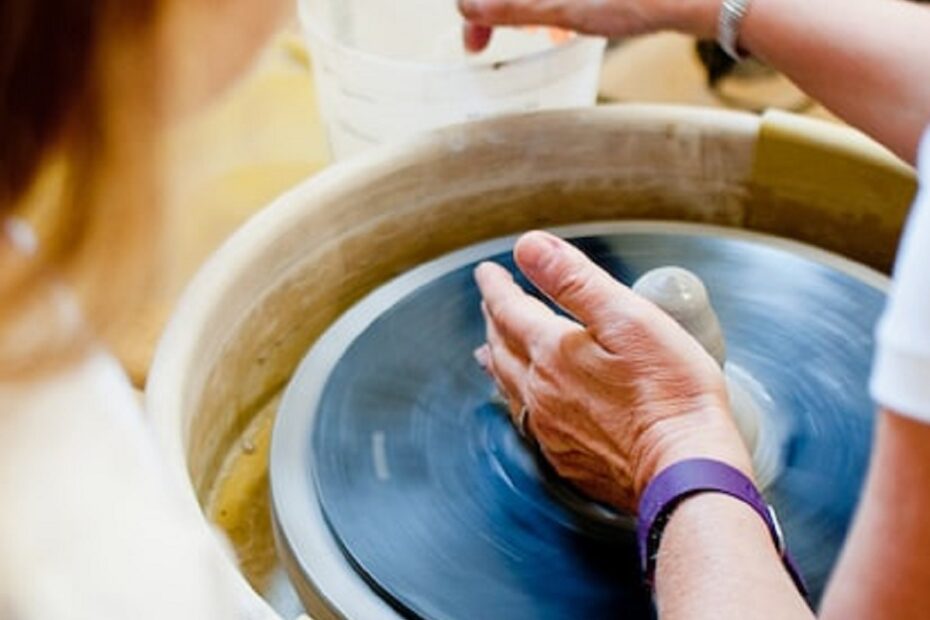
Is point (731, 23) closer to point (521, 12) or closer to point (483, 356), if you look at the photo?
point (521, 12)

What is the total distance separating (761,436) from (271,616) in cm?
51

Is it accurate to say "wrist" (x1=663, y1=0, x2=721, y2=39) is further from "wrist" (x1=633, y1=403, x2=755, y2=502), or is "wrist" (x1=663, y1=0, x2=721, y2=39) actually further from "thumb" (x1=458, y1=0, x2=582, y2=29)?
"wrist" (x1=633, y1=403, x2=755, y2=502)

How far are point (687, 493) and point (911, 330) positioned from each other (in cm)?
33

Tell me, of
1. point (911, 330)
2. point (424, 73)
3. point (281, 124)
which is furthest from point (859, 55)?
point (281, 124)

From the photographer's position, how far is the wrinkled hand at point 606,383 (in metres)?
1.05

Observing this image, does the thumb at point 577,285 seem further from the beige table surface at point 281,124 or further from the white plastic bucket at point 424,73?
the white plastic bucket at point 424,73

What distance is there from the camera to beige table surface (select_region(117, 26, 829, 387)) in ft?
5.43

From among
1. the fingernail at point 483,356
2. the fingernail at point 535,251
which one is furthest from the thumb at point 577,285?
the fingernail at point 483,356

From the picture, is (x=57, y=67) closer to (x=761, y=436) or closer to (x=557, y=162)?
(x=761, y=436)

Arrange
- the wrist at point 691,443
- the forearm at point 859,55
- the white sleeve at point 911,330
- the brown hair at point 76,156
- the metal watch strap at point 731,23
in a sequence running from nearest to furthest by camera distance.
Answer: the brown hair at point 76,156, the white sleeve at point 911,330, the wrist at point 691,443, the forearm at point 859,55, the metal watch strap at point 731,23

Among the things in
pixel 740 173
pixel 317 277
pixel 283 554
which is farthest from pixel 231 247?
pixel 740 173

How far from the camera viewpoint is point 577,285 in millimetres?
1123

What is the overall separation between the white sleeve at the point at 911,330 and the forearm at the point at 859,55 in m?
0.57

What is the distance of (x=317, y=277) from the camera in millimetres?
1490
